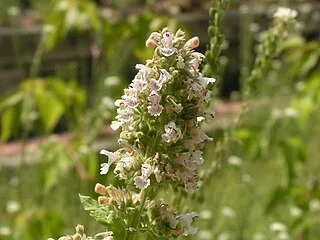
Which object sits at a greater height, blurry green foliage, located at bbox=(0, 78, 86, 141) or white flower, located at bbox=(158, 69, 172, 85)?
blurry green foliage, located at bbox=(0, 78, 86, 141)

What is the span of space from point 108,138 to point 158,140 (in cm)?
457

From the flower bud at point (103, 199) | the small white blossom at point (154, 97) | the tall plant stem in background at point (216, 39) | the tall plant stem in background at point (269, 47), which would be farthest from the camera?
the tall plant stem in background at point (269, 47)

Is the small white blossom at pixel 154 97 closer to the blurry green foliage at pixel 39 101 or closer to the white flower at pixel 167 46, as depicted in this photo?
the white flower at pixel 167 46

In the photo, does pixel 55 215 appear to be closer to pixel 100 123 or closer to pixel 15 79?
pixel 100 123

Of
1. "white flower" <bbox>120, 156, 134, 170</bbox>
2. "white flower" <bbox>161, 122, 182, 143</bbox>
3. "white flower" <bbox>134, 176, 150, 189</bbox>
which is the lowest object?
"white flower" <bbox>134, 176, 150, 189</bbox>

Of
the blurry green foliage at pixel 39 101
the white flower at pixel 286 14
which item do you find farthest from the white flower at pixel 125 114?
the blurry green foliage at pixel 39 101

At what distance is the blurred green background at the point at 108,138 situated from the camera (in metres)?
2.76

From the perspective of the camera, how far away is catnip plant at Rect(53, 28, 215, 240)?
1.15m

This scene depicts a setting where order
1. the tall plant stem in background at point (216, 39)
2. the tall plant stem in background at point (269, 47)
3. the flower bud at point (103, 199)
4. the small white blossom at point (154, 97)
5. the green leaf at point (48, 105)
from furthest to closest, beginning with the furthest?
1. the green leaf at point (48, 105)
2. the tall plant stem in background at point (269, 47)
3. the tall plant stem in background at point (216, 39)
4. the flower bud at point (103, 199)
5. the small white blossom at point (154, 97)

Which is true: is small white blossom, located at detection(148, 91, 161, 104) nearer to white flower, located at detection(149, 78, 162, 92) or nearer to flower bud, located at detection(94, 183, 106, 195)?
white flower, located at detection(149, 78, 162, 92)

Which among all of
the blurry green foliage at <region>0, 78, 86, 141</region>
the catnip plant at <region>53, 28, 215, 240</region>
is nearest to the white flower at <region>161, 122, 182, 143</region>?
the catnip plant at <region>53, 28, 215, 240</region>

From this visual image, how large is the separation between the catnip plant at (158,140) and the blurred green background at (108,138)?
2.24 feet

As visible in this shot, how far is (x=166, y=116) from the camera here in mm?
1166

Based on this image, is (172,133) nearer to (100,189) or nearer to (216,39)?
(100,189)
